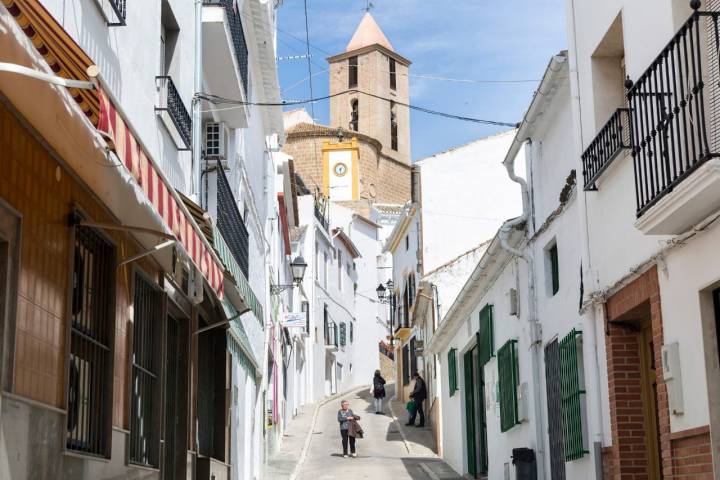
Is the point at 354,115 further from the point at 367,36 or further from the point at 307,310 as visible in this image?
the point at 307,310

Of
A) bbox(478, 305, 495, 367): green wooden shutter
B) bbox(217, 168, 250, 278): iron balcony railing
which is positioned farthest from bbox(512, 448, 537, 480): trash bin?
bbox(217, 168, 250, 278): iron balcony railing

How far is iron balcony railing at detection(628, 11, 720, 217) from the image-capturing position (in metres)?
7.60

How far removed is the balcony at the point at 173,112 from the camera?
10.5m

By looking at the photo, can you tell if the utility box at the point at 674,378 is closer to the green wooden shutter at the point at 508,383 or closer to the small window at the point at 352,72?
the green wooden shutter at the point at 508,383

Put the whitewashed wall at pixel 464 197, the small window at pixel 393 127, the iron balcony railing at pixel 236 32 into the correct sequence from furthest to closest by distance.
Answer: the small window at pixel 393 127, the whitewashed wall at pixel 464 197, the iron balcony railing at pixel 236 32

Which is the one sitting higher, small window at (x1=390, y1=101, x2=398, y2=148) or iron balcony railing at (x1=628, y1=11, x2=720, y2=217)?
small window at (x1=390, y1=101, x2=398, y2=148)

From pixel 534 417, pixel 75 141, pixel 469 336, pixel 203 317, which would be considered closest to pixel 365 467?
pixel 469 336

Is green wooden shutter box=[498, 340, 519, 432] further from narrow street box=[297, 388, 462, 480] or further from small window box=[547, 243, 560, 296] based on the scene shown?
narrow street box=[297, 388, 462, 480]

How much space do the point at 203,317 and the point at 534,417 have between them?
18.3ft

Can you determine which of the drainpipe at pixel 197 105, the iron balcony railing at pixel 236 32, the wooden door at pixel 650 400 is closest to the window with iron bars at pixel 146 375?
the drainpipe at pixel 197 105

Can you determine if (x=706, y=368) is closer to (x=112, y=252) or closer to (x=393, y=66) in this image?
(x=112, y=252)

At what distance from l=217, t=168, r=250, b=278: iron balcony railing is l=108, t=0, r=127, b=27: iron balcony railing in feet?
18.9

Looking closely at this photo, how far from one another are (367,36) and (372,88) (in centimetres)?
685

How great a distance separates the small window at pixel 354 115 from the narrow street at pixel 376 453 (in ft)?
200
